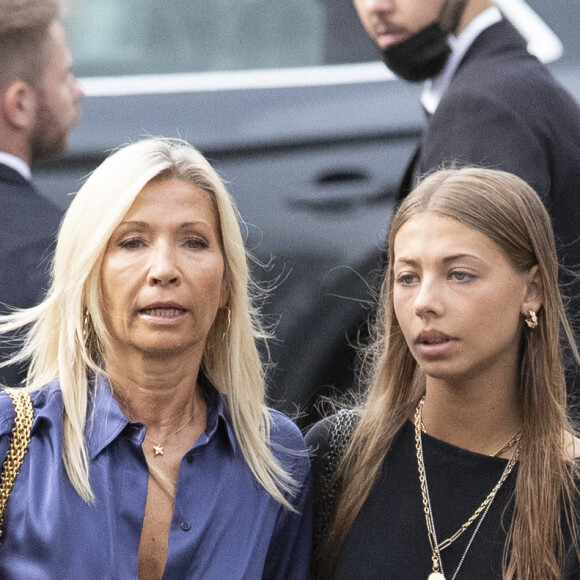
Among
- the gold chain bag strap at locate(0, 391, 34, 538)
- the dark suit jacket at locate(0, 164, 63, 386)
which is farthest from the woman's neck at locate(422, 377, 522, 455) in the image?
the dark suit jacket at locate(0, 164, 63, 386)

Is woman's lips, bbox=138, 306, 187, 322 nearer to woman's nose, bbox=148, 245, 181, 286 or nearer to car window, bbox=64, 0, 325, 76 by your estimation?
woman's nose, bbox=148, 245, 181, 286

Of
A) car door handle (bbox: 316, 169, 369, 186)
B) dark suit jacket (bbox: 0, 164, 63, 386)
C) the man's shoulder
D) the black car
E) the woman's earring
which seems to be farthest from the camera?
car door handle (bbox: 316, 169, 369, 186)

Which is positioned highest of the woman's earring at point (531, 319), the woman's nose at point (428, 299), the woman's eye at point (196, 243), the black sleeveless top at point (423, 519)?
the woman's eye at point (196, 243)

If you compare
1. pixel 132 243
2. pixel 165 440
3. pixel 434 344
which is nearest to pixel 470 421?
pixel 434 344

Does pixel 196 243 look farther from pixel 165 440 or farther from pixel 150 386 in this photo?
pixel 165 440

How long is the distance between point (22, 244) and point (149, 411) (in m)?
0.70

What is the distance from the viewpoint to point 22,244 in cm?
347

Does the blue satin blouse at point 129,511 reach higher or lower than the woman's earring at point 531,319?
lower

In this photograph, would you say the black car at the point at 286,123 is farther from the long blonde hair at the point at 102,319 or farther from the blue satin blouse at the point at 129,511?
the blue satin blouse at the point at 129,511

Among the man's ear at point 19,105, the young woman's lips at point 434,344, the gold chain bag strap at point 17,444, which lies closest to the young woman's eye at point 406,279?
the young woman's lips at point 434,344

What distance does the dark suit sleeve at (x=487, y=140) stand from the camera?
3459 mm

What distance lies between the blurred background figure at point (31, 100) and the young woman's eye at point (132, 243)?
663 mm

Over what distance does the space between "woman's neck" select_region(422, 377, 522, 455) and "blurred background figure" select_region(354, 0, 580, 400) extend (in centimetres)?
60

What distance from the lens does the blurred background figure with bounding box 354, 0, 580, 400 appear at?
3.50 m
